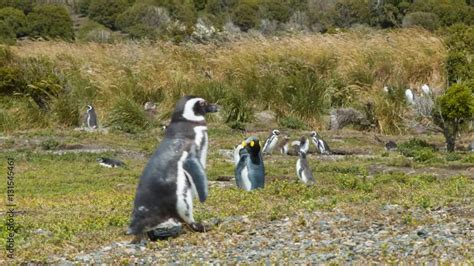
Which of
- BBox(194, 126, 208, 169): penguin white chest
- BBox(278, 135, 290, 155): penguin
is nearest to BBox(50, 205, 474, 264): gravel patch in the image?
BBox(194, 126, 208, 169): penguin white chest

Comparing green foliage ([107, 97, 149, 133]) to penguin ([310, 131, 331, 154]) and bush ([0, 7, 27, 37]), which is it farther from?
bush ([0, 7, 27, 37])

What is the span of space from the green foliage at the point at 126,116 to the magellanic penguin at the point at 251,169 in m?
8.04

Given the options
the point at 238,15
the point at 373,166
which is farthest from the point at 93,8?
the point at 373,166

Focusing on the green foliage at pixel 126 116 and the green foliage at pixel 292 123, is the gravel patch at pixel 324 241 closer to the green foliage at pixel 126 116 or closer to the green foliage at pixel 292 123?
the green foliage at pixel 292 123

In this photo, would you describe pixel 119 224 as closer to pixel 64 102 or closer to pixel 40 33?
pixel 64 102

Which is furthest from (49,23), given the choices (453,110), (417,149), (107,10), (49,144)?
(453,110)

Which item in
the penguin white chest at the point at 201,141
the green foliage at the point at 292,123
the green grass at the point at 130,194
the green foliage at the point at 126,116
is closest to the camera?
the penguin white chest at the point at 201,141

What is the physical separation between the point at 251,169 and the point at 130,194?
1567mm

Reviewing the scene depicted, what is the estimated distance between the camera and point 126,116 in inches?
806

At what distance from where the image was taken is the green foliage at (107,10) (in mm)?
72688

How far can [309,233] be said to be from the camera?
7395 millimetres

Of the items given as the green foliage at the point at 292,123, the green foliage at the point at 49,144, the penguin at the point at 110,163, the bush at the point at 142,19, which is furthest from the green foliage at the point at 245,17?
the penguin at the point at 110,163

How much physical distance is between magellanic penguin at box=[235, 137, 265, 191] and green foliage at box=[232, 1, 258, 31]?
171 feet

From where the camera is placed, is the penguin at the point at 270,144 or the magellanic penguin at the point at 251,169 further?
the penguin at the point at 270,144
